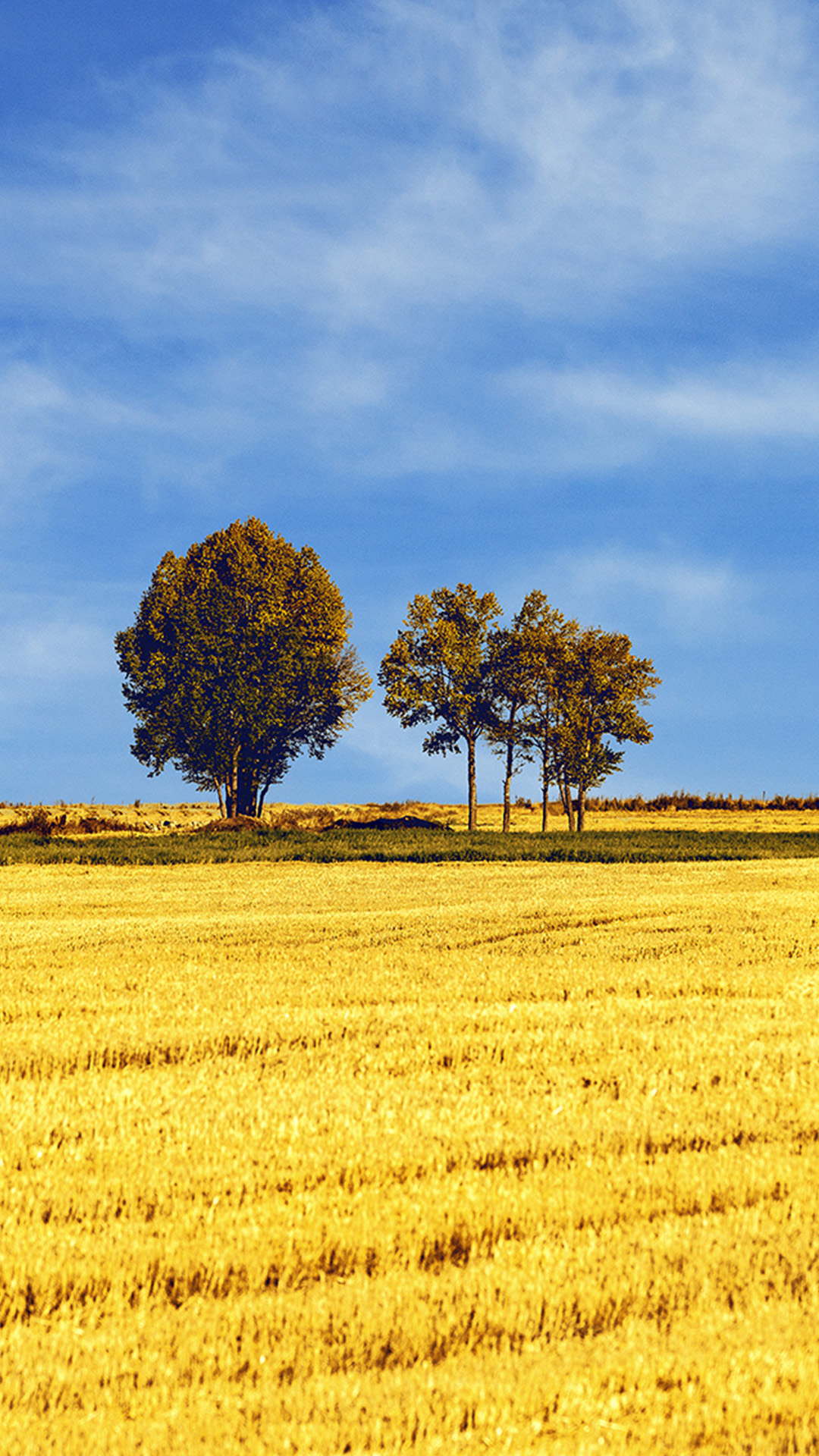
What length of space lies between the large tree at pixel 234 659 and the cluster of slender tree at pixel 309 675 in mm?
78

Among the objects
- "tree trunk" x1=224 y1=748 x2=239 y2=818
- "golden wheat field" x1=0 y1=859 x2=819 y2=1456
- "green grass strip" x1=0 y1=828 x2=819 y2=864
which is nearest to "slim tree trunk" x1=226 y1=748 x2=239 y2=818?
"tree trunk" x1=224 y1=748 x2=239 y2=818

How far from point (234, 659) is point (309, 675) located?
4.14 meters

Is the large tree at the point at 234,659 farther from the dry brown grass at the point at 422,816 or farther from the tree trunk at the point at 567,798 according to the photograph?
the tree trunk at the point at 567,798

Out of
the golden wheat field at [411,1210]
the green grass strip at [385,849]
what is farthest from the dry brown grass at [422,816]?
the golden wheat field at [411,1210]

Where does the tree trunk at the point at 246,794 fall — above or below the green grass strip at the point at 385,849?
above

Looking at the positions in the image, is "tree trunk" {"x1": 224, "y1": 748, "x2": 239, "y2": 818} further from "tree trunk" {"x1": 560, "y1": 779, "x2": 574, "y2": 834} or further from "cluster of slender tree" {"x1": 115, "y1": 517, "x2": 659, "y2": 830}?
"tree trunk" {"x1": 560, "y1": 779, "x2": 574, "y2": 834}

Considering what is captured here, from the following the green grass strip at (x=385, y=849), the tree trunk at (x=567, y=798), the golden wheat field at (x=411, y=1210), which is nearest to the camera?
the golden wheat field at (x=411, y=1210)

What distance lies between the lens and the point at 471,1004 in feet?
24.2

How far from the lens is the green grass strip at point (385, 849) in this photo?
28406mm

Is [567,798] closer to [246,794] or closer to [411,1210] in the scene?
[246,794]

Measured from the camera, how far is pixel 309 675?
5431 cm

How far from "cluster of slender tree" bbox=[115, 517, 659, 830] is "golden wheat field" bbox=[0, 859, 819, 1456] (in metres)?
44.2

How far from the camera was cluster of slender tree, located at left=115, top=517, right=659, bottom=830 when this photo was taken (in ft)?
172

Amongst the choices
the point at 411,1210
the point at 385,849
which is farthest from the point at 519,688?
the point at 411,1210
